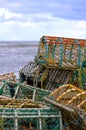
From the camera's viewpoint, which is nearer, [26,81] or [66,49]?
[66,49]

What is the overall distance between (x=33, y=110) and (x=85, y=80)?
6882 millimetres

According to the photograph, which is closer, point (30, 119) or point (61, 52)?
point (30, 119)

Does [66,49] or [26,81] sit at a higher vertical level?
[66,49]

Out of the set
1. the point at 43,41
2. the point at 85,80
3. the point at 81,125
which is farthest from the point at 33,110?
the point at 43,41

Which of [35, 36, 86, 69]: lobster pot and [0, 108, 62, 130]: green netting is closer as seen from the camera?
[0, 108, 62, 130]: green netting

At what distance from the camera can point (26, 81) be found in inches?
926

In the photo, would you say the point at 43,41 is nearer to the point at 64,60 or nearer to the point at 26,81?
the point at 64,60

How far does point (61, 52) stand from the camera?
20.3m

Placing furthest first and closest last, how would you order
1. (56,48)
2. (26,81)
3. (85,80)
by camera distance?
(26,81)
(56,48)
(85,80)

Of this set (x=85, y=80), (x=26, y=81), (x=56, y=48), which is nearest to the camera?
(x=85, y=80)

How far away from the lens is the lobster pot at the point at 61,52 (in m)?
20.1

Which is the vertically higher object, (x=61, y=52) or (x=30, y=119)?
(x=61, y=52)

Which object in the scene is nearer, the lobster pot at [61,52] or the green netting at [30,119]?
the green netting at [30,119]

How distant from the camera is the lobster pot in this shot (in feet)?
65.9
